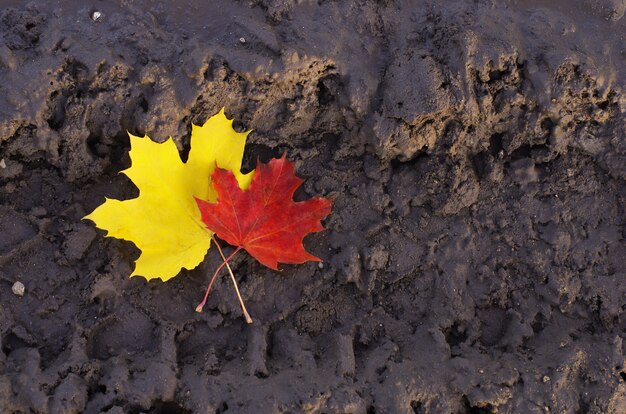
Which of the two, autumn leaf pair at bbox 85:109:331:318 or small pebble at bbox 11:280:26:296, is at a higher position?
autumn leaf pair at bbox 85:109:331:318

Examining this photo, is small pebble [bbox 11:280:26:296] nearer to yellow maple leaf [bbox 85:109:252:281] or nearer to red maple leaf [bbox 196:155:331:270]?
yellow maple leaf [bbox 85:109:252:281]

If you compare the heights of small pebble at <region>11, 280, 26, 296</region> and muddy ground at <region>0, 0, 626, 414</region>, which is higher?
muddy ground at <region>0, 0, 626, 414</region>

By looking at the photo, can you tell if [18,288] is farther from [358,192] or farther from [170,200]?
[358,192]

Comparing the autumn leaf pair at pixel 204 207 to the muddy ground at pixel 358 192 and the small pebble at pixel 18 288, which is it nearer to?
the muddy ground at pixel 358 192

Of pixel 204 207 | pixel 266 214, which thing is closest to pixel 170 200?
pixel 204 207

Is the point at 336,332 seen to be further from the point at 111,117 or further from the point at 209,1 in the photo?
the point at 209,1

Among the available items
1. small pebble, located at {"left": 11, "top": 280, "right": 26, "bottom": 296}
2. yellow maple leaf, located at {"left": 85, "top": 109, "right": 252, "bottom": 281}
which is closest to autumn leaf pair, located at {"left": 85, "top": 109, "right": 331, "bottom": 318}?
yellow maple leaf, located at {"left": 85, "top": 109, "right": 252, "bottom": 281}

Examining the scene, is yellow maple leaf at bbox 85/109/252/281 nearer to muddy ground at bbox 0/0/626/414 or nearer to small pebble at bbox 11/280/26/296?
muddy ground at bbox 0/0/626/414
